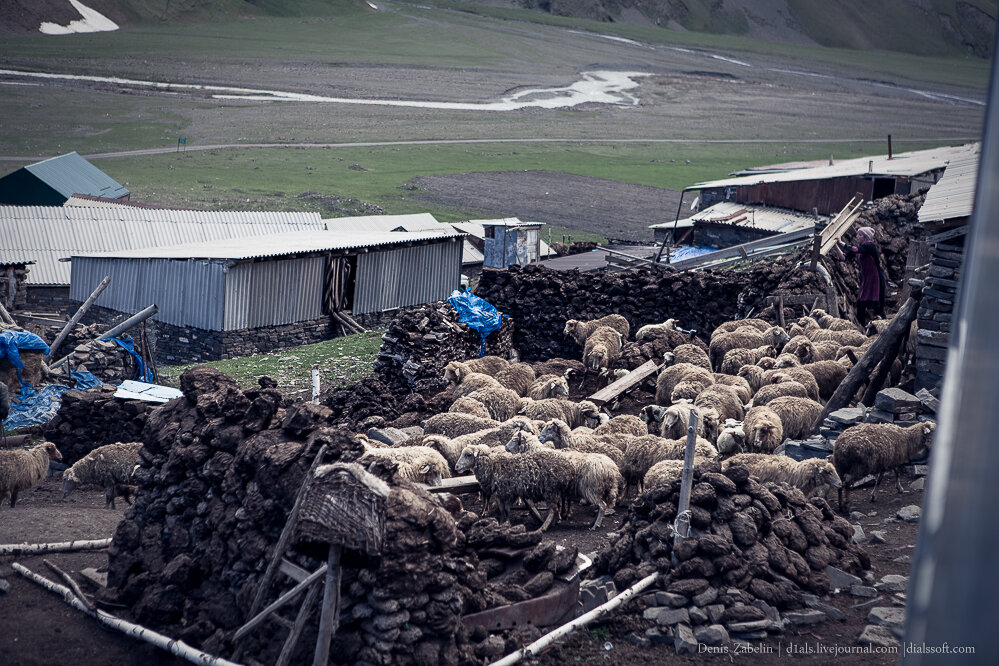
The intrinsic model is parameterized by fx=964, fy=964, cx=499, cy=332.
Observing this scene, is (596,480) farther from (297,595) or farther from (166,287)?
(166,287)

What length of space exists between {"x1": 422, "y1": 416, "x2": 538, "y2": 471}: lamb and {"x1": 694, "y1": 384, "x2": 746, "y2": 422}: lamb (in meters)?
2.79

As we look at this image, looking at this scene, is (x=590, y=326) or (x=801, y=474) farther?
(x=590, y=326)

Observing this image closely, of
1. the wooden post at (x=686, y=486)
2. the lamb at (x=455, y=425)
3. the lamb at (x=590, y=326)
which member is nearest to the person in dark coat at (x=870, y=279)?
the lamb at (x=590, y=326)

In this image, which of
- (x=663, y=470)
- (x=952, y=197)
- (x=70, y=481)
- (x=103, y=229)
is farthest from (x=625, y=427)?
(x=103, y=229)

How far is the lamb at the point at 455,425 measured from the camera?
13305 mm

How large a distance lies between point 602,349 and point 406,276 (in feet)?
40.2

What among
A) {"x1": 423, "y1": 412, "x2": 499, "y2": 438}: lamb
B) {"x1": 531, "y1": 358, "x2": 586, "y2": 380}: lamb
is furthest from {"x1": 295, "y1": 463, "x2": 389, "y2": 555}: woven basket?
{"x1": 531, "y1": 358, "x2": 586, "y2": 380}: lamb

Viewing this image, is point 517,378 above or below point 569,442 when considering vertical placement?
below

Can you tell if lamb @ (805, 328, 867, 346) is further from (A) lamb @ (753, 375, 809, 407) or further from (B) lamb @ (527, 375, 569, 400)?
(B) lamb @ (527, 375, 569, 400)

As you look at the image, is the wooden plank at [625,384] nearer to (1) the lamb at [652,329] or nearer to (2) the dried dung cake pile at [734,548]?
(1) the lamb at [652,329]

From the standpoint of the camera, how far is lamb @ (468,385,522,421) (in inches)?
598

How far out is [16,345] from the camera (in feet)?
58.0

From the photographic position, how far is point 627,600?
325 inches

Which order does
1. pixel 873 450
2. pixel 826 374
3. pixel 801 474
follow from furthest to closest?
pixel 826 374, pixel 873 450, pixel 801 474
